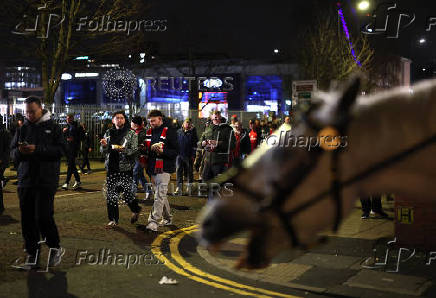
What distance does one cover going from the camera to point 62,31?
2281cm

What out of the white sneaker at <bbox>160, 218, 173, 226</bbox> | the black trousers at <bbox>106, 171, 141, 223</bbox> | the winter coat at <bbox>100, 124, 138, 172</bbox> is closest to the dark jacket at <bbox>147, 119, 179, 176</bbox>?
the winter coat at <bbox>100, 124, 138, 172</bbox>

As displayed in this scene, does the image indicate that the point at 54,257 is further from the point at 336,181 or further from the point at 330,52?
the point at 330,52

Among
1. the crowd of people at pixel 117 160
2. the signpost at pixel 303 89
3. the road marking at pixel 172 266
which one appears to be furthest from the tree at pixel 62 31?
the road marking at pixel 172 266

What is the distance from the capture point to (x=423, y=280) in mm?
6062

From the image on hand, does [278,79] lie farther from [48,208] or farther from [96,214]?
[48,208]

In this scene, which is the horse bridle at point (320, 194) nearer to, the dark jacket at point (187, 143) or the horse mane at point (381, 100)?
the horse mane at point (381, 100)

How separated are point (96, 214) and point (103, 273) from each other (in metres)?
4.26

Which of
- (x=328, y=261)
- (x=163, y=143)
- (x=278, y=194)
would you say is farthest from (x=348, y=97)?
(x=163, y=143)

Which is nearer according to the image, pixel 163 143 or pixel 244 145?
pixel 163 143

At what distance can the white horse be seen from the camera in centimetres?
127

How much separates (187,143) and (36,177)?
7.86 m

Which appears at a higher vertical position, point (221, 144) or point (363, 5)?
point (363, 5)

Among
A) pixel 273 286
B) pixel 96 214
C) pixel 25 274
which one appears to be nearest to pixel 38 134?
pixel 25 274

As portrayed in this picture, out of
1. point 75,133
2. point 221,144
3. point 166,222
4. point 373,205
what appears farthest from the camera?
point 75,133
